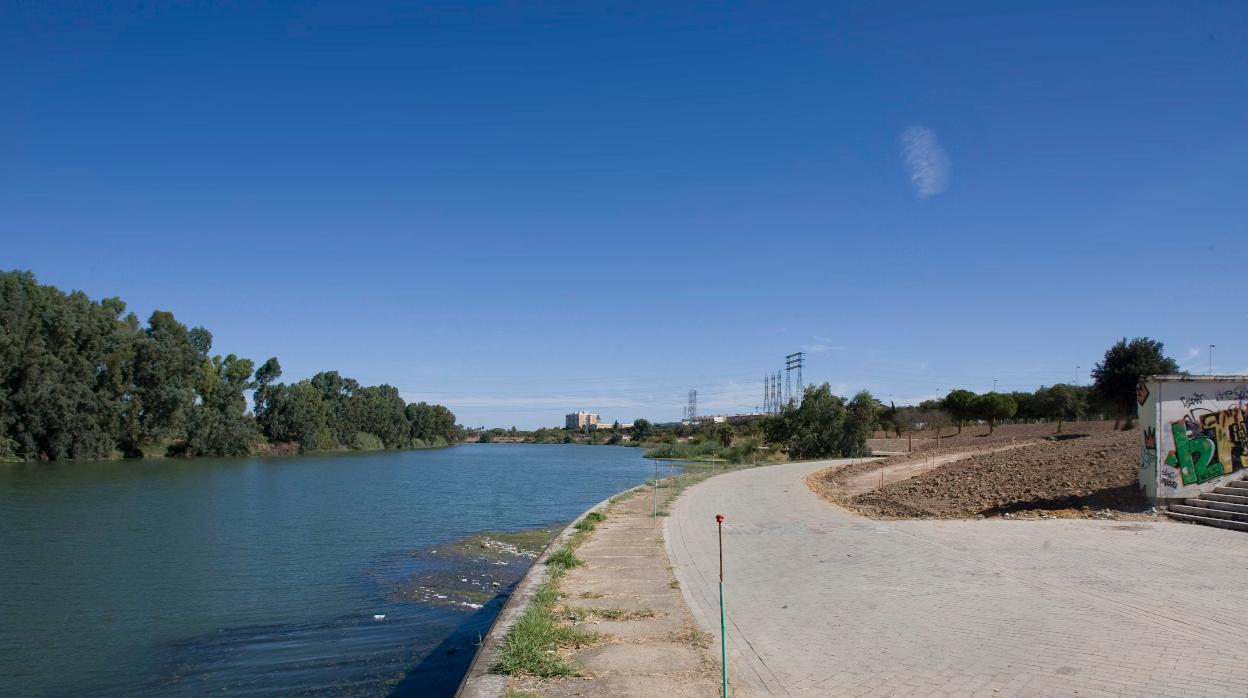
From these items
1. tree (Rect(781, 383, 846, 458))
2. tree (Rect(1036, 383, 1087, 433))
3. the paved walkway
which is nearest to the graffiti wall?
the paved walkway

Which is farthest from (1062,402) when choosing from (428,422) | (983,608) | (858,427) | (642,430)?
(642,430)

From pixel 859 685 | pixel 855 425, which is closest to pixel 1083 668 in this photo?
pixel 859 685

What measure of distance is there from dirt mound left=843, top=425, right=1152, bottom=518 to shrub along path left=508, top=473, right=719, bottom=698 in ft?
32.1

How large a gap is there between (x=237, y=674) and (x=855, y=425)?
5301cm

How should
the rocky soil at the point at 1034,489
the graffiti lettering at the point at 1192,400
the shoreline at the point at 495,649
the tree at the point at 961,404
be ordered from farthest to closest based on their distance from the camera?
the tree at the point at 961,404 → the rocky soil at the point at 1034,489 → the graffiti lettering at the point at 1192,400 → the shoreline at the point at 495,649

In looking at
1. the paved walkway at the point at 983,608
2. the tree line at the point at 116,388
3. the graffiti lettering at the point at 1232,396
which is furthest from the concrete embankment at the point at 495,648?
the tree line at the point at 116,388

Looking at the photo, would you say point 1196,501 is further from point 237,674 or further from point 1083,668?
point 237,674

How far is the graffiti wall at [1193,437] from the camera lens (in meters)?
16.1

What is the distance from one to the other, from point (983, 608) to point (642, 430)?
179m

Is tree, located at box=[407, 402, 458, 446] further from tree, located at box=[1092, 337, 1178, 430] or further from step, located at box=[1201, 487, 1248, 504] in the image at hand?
step, located at box=[1201, 487, 1248, 504]

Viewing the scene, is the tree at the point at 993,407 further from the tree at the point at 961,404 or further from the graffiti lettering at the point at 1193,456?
the graffiti lettering at the point at 1193,456

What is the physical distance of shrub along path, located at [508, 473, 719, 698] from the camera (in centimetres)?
654

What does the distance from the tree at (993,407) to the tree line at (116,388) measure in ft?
237

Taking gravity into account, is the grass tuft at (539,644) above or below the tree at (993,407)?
below
